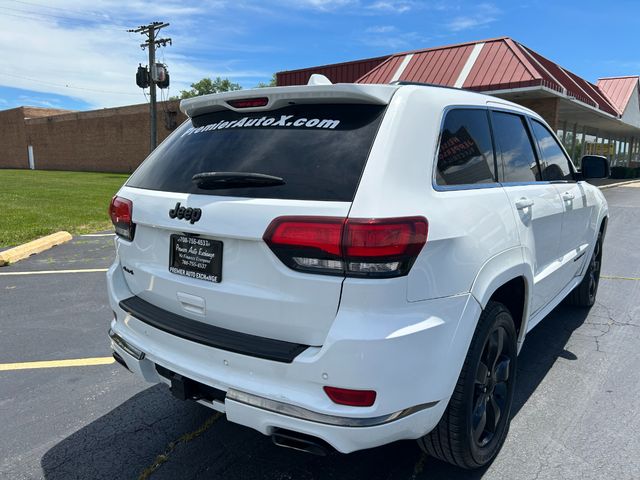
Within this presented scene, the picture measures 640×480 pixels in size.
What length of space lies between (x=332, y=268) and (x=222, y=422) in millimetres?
1622

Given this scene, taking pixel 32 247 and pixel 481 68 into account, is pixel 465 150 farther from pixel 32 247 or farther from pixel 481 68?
pixel 481 68

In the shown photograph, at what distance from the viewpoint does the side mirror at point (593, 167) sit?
4309mm

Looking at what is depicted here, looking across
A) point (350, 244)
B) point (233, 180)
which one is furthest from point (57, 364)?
point (350, 244)

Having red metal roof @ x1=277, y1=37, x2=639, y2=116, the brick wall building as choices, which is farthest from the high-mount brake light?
the brick wall building

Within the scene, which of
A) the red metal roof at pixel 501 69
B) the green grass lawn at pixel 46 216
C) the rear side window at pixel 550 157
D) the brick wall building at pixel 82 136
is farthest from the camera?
the brick wall building at pixel 82 136

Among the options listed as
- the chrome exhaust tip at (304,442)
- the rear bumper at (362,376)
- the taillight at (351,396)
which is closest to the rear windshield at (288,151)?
the rear bumper at (362,376)

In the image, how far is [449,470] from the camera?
8.38 ft

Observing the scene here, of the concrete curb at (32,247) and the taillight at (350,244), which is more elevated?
the taillight at (350,244)

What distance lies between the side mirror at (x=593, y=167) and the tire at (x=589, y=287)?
757mm

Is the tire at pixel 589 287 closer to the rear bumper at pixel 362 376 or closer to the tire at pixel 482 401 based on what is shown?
the tire at pixel 482 401

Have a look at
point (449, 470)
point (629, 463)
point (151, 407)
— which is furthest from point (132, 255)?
point (629, 463)

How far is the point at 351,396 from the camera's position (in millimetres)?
1860

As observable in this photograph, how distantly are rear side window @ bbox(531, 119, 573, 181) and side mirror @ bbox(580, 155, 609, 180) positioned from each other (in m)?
0.38

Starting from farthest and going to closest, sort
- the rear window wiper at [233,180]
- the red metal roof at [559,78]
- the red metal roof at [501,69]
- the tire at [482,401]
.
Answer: the red metal roof at [559,78] → the red metal roof at [501,69] → the tire at [482,401] → the rear window wiper at [233,180]
